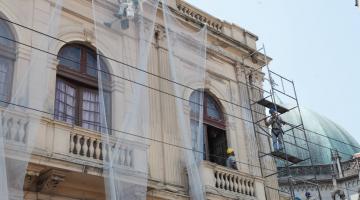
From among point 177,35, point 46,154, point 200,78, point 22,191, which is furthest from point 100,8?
point 22,191

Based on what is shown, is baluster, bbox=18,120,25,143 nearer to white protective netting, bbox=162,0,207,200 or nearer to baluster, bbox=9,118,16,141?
baluster, bbox=9,118,16,141

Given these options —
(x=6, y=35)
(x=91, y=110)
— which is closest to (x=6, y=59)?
(x=6, y=35)

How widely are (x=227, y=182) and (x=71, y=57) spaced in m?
4.72

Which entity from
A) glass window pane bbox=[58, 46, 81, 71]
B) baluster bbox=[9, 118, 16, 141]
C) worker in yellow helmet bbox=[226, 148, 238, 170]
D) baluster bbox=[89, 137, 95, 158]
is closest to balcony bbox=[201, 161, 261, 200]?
worker in yellow helmet bbox=[226, 148, 238, 170]

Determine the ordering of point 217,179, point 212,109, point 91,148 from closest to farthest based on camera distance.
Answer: point 91,148 < point 217,179 < point 212,109

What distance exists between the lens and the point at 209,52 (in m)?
16.5

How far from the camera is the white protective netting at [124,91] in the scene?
37.3ft

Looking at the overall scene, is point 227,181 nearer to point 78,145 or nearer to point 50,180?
point 78,145

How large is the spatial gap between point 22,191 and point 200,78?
255 inches

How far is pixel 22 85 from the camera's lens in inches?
427

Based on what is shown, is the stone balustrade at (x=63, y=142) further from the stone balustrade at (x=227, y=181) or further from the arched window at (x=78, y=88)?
the stone balustrade at (x=227, y=181)

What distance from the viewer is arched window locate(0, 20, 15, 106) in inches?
459

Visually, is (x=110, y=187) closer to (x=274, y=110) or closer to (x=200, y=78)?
(x=200, y=78)

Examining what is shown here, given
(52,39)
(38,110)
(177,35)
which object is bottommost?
(38,110)
